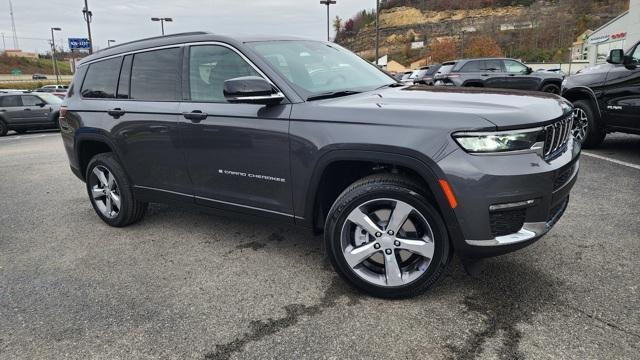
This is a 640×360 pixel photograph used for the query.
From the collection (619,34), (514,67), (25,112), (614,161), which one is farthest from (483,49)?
(614,161)

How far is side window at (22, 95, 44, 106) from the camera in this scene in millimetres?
16513

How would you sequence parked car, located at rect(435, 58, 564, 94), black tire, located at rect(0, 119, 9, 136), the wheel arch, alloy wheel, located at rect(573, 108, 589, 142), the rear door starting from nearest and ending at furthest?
the wheel arch → alloy wheel, located at rect(573, 108, 589, 142) → parked car, located at rect(435, 58, 564, 94) → black tire, located at rect(0, 119, 9, 136) → the rear door

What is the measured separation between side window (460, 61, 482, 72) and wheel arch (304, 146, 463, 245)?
14179 mm

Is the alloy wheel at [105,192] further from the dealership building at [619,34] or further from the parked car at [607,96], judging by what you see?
the dealership building at [619,34]

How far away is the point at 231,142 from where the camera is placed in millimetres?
3371

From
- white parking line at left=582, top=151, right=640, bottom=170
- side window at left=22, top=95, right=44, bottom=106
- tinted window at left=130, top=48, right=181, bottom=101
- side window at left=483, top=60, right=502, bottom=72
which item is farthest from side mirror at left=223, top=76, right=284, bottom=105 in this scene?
side window at left=22, top=95, right=44, bottom=106

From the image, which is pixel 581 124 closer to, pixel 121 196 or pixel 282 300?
pixel 282 300

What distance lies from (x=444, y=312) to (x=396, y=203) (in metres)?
0.69

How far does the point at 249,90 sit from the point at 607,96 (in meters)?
5.50

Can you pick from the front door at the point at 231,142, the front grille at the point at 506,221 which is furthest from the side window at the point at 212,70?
the front grille at the point at 506,221

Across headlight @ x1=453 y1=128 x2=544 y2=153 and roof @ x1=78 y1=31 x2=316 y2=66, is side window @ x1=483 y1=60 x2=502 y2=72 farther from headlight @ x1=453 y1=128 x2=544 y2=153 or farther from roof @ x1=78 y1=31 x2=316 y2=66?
headlight @ x1=453 y1=128 x2=544 y2=153

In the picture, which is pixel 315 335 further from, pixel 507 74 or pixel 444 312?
pixel 507 74

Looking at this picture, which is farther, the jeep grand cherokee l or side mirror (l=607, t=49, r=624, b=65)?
side mirror (l=607, t=49, r=624, b=65)

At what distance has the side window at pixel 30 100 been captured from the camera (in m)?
16.5
